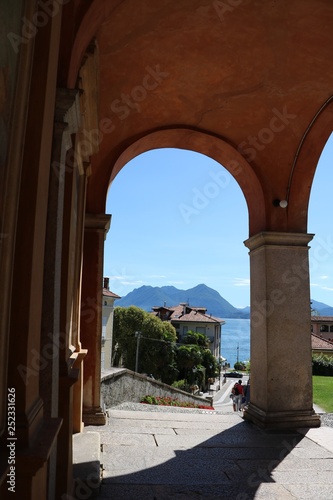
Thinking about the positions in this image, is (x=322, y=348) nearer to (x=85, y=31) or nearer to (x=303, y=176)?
(x=303, y=176)

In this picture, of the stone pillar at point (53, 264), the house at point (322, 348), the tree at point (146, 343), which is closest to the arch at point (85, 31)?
the stone pillar at point (53, 264)

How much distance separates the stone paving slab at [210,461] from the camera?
16.3 ft

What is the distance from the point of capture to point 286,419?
786 cm

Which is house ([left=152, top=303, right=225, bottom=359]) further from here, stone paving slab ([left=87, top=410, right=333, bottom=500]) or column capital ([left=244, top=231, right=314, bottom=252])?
stone paving slab ([left=87, top=410, right=333, bottom=500])

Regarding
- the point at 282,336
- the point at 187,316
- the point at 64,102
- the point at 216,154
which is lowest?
the point at 282,336

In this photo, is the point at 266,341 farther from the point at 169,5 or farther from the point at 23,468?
the point at 23,468

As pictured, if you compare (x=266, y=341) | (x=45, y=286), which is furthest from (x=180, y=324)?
(x=45, y=286)

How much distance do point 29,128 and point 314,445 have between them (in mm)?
6341

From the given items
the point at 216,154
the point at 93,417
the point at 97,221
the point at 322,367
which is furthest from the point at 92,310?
the point at 322,367

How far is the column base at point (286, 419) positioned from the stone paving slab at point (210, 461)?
0.59ft

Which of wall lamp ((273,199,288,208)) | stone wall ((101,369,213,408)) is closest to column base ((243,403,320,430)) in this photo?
stone wall ((101,369,213,408))

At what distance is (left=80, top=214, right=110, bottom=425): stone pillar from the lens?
7719mm

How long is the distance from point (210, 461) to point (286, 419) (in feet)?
7.71

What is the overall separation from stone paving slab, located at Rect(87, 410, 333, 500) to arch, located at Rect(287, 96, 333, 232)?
383 cm
